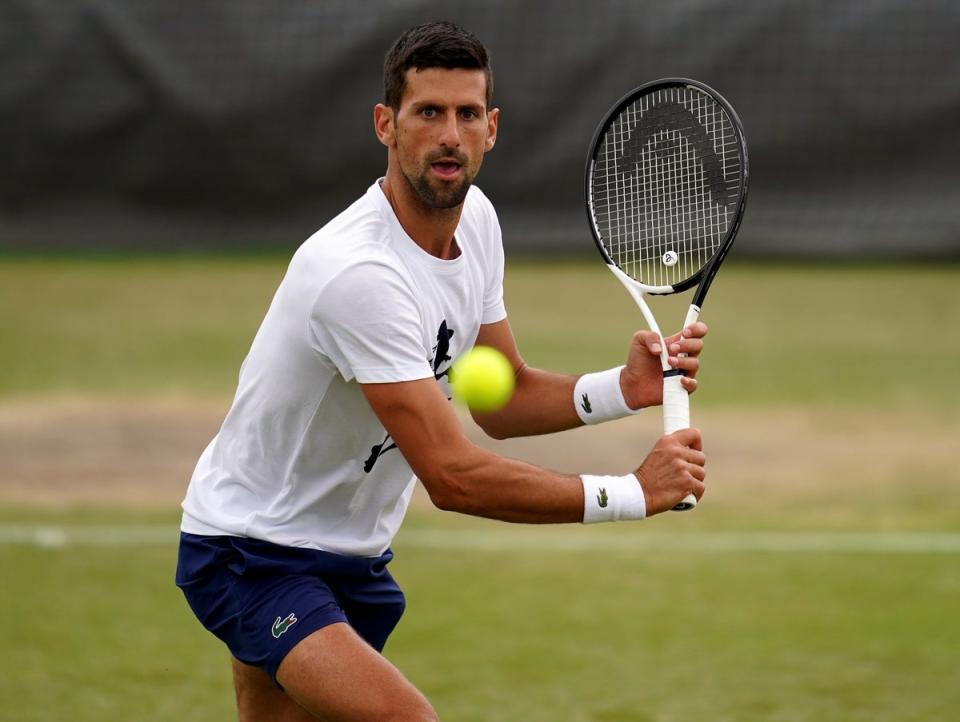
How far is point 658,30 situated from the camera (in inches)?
592

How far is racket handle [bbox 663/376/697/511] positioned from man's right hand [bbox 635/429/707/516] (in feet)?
0.18

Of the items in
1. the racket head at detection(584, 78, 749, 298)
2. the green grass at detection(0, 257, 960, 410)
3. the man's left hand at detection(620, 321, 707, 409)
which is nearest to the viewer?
the man's left hand at detection(620, 321, 707, 409)

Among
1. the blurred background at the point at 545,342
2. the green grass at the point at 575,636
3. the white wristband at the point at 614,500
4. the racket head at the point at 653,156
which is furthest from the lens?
the blurred background at the point at 545,342

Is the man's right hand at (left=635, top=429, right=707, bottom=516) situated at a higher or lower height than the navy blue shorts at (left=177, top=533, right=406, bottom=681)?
higher

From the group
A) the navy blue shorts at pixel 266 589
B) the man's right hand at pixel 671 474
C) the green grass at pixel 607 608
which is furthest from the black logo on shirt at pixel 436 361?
the green grass at pixel 607 608

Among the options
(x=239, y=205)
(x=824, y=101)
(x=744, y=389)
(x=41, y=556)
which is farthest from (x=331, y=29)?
(x=41, y=556)

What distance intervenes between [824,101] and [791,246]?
1.40m

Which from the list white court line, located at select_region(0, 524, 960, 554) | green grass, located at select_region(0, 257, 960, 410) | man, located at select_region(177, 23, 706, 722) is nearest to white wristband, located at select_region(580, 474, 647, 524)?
man, located at select_region(177, 23, 706, 722)

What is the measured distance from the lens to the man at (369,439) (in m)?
3.81

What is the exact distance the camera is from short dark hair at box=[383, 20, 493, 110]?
395 cm

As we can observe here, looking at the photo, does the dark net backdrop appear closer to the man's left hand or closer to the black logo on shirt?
the man's left hand

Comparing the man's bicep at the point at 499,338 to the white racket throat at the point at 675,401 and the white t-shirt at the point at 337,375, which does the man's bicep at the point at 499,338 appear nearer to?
the white t-shirt at the point at 337,375

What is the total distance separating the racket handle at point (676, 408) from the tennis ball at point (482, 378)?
0.56 metres

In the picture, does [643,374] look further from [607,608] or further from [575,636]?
[607,608]
